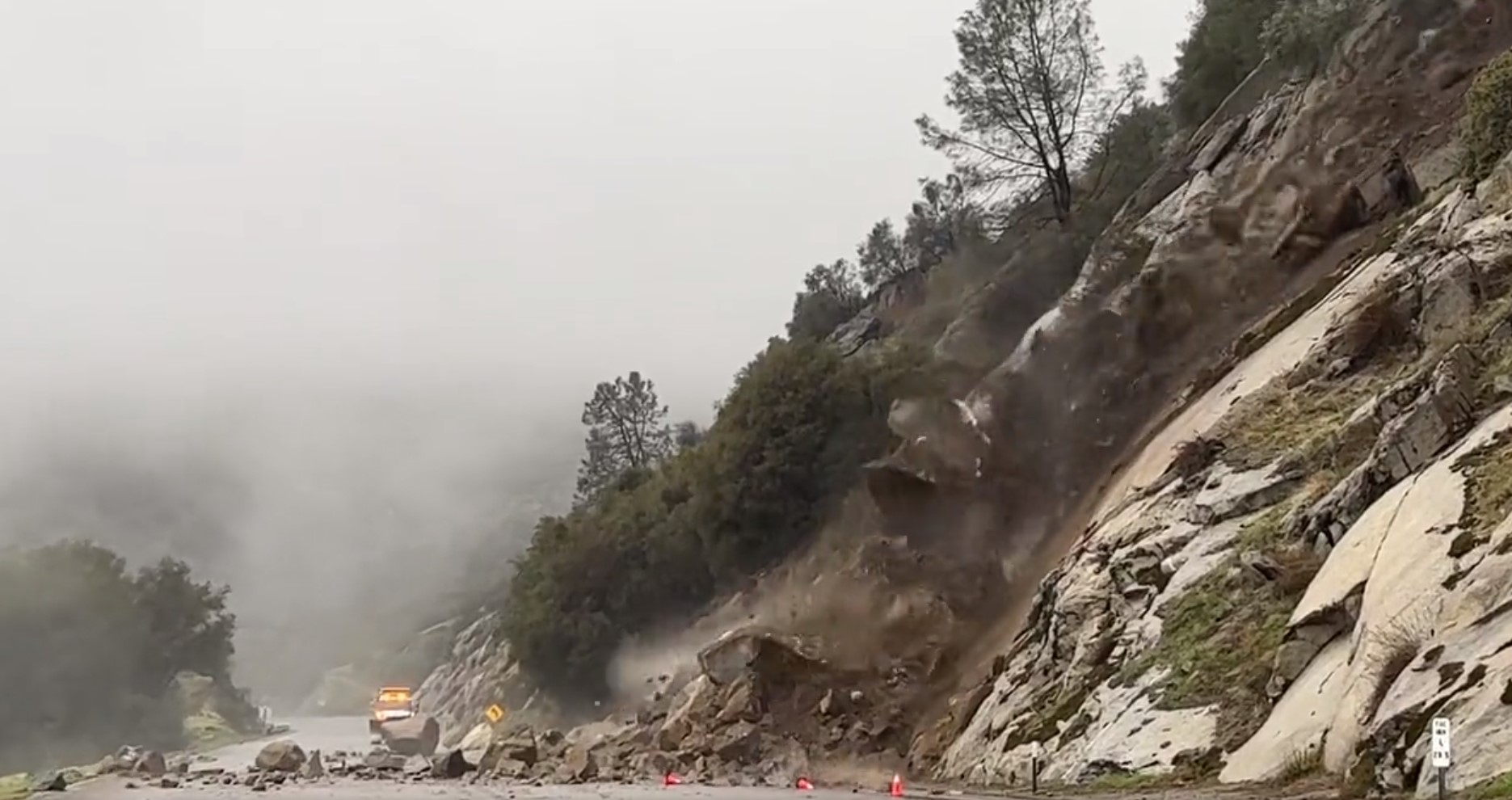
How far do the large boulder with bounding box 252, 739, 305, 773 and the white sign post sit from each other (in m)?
48.1

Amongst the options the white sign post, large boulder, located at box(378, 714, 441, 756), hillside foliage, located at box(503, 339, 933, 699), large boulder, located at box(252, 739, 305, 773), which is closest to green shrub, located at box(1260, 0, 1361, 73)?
hillside foliage, located at box(503, 339, 933, 699)

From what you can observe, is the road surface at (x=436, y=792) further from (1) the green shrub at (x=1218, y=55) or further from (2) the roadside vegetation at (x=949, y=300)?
(1) the green shrub at (x=1218, y=55)

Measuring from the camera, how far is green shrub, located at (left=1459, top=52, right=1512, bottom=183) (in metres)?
28.6

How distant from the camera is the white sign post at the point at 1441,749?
13.4 m

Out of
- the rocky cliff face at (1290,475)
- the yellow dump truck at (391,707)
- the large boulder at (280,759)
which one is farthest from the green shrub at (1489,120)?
the yellow dump truck at (391,707)

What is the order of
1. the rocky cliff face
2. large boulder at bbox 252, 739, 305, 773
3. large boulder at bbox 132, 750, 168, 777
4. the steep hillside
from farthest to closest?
1. large boulder at bbox 132, 750, 168, 777
2. large boulder at bbox 252, 739, 305, 773
3. the steep hillside
4. the rocky cliff face

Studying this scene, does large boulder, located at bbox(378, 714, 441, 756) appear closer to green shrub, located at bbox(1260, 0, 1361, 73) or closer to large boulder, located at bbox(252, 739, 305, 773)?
large boulder, located at bbox(252, 739, 305, 773)

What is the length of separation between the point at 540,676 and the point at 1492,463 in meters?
69.3

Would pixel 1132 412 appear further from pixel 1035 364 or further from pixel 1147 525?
pixel 1147 525

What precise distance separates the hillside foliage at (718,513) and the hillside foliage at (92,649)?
34212mm

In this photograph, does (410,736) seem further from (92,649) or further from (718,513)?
(92,649)

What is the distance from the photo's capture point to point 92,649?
105 metres

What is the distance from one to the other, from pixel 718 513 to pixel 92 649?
6294 centimetres

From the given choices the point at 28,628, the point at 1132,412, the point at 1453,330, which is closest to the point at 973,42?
the point at 1132,412
